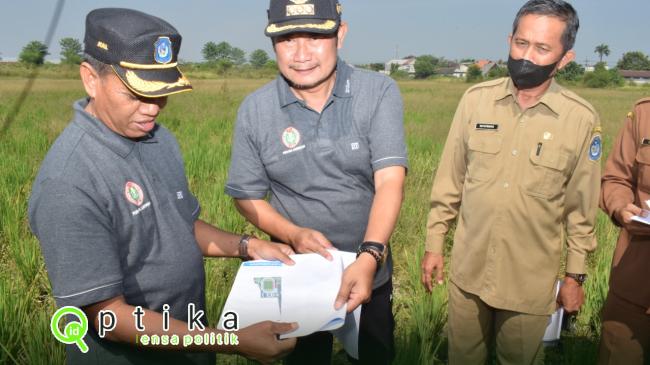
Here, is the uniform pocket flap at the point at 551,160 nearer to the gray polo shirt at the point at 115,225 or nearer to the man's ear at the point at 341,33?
the man's ear at the point at 341,33

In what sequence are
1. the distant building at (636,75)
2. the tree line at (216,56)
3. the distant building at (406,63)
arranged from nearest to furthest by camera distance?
the tree line at (216,56), the distant building at (636,75), the distant building at (406,63)

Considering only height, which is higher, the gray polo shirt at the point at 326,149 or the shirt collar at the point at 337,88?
the shirt collar at the point at 337,88

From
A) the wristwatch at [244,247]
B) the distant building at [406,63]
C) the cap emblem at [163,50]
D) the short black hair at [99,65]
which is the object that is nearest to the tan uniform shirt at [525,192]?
the wristwatch at [244,247]

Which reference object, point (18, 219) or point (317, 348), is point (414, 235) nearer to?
point (317, 348)

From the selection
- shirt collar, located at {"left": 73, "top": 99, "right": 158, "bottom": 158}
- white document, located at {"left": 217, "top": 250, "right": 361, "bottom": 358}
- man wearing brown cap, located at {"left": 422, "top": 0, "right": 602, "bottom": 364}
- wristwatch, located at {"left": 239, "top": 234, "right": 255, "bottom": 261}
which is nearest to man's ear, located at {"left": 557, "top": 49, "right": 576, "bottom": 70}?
man wearing brown cap, located at {"left": 422, "top": 0, "right": 602, "bottom": 364}

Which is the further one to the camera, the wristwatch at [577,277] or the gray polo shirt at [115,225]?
the wristwatch at [577,277]

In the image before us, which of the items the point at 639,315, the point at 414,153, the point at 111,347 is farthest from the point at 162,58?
the point at 414,153

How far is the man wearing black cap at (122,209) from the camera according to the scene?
1.10 metres

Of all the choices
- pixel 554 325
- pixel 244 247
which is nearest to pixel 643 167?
pixel 554 325

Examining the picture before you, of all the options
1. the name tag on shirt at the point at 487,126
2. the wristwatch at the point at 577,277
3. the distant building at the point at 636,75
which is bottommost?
the wristwatch at the point at 577,277

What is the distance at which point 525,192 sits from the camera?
6.10 feet

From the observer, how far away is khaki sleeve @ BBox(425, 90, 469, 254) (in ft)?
6.75

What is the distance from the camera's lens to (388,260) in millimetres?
1890

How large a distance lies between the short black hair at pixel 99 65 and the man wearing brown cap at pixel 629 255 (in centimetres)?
172
